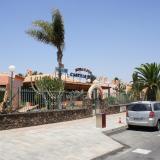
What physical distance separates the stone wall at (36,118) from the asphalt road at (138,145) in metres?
4.29

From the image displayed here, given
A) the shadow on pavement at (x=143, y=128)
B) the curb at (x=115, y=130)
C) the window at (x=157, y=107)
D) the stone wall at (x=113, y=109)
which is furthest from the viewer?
the stone wall at (x=113, y=109)

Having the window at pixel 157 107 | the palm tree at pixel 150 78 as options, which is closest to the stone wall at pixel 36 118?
the window at pixel 157 107

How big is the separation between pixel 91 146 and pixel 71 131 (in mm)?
3580

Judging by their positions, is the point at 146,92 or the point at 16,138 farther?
the point at 146,92

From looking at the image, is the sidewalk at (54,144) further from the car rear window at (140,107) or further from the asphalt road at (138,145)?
the car rear window at (140,107)

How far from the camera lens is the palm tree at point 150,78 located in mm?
40219

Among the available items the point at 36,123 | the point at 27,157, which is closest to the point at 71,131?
the point at 36,123

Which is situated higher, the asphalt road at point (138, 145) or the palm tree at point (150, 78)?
the palm tree at point (150, 78)

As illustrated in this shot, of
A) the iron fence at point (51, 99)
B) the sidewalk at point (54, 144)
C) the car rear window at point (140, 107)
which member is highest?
the iron fence at point (51, 99)

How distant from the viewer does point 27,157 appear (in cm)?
1214

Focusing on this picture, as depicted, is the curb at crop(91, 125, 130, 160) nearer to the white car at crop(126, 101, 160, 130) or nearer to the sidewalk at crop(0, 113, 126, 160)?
the sidewalk at crop(0, 113, 126, 160)

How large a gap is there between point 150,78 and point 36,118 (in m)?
22.7

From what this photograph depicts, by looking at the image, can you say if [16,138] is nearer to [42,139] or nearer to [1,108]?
[42,139]

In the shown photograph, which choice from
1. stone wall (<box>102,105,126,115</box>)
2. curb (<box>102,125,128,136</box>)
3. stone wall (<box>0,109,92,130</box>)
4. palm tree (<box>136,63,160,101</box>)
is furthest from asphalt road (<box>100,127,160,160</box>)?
palm tree (<box>136,63,160,101</box>)
